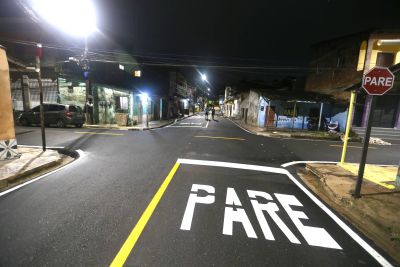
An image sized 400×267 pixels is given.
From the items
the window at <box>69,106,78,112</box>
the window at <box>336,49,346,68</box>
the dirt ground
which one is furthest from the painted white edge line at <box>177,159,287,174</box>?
the window at <box>336,49,346,68</box>

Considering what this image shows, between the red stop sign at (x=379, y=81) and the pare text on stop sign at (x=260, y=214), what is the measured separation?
3149mm

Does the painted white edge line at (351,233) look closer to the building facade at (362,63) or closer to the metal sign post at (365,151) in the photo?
the metal sign post at (365,151)

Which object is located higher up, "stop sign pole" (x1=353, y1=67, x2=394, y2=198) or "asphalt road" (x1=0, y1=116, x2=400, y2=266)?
"stop sign pole" (x1=353, y1=67, x2=394, y2=198)

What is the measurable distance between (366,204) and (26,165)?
372 inches

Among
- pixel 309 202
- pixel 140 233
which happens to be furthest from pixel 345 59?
pixel 140 233

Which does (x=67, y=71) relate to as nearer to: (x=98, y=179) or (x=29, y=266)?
(x=98, y=179)

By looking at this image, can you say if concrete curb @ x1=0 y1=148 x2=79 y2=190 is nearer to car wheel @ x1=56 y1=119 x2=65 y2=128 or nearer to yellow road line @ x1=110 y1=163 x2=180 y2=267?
yellow road line @ x1=110 y1=163 x2=180 y2=267

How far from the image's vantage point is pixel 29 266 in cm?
284

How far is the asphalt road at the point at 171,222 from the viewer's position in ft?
10.4

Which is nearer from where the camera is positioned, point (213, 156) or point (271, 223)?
point (271, 223)

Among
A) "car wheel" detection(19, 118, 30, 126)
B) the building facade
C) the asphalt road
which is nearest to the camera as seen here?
the asphalt road

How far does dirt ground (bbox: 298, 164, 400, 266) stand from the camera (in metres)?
3.96

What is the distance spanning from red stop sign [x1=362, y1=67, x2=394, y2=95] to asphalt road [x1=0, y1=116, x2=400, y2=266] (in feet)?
9.70

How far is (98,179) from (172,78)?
39.4m
